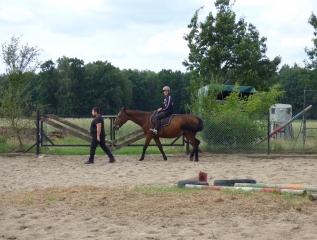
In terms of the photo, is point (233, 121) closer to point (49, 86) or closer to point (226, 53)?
point (226, 53)

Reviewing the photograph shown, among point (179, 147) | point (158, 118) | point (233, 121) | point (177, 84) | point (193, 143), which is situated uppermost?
point (177, 84)

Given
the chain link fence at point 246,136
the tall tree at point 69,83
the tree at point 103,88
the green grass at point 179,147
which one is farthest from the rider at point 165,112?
the tree at point 103,88

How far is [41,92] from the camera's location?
2904 inches

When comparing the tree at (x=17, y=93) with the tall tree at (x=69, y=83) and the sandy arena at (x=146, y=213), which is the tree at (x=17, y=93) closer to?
the sandy arena at (x=146, y=213)

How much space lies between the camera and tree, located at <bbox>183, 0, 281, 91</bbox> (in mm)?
37188

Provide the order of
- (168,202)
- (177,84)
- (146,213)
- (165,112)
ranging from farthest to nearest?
(177,84), (165,112), (168,202), (146,213)

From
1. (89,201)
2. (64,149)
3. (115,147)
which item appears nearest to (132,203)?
(89,201)

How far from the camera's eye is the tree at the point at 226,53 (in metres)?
37.2

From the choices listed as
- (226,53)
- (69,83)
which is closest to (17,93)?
(226,53)

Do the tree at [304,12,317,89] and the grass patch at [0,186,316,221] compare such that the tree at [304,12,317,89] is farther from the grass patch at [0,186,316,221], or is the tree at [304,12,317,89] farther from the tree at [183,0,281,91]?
the grass patch at [0,186,316,221]

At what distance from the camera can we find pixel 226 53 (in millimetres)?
36969

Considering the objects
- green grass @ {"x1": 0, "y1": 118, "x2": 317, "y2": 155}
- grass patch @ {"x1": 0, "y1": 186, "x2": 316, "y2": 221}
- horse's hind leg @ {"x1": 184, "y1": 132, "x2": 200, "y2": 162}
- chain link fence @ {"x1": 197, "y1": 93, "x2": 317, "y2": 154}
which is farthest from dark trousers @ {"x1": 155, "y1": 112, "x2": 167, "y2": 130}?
grass patch @ {"x1": 0, "y1": 186, "x2": 316, "y2": 221}

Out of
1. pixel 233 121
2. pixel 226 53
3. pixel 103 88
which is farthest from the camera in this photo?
pixel 103 88

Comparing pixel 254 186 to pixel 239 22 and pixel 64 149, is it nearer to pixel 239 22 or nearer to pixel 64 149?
pixel 64 149
